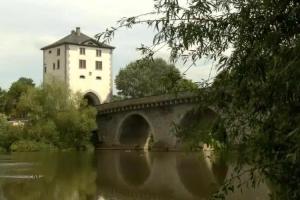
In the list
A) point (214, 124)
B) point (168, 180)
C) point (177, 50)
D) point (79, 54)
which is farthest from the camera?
point (79, 54)

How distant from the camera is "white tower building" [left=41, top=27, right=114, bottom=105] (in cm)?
6103

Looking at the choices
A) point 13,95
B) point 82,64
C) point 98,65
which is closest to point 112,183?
point 82,64

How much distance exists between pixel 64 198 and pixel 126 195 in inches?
77.1

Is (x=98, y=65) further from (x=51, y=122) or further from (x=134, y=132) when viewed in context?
(x=51, y=122)

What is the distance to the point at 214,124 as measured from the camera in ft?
13.2

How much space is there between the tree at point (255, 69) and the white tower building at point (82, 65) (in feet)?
186

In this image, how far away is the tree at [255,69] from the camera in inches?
135

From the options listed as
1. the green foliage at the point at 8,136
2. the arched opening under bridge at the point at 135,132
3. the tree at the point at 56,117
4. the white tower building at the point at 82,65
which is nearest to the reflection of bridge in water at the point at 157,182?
the tree at the point at 56,117

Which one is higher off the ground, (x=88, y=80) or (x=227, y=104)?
(x=88, y=80)

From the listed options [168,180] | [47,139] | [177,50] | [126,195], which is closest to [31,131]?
[47,139]

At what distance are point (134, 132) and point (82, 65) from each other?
39.0 ft

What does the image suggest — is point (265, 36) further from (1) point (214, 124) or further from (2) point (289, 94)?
(1) point (214, 124)

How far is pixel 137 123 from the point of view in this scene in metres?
54.9

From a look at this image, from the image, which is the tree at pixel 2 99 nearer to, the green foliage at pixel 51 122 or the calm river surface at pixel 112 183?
the green foliage at pixel 51 122
